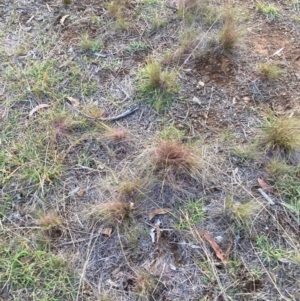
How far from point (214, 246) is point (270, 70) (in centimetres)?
95

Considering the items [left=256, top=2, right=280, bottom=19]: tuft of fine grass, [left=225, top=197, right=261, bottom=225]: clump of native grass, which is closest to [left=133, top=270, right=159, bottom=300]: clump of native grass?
[left=225, top=197, right=261, bottom=225]: clump of native grass

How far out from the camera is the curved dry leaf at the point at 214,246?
1.43m

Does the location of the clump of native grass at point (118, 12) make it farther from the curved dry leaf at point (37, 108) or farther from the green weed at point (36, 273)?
the green weed at point (36, 273)

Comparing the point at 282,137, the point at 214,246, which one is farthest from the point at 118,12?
the point at 214,246

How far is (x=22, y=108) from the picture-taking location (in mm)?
1881

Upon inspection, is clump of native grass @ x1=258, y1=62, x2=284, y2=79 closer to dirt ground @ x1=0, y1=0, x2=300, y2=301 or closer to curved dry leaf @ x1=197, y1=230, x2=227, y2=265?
dirt ground @ x1=0, y1=0, x2=300, y2=301

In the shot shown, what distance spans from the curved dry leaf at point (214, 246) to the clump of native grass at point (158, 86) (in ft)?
2.13

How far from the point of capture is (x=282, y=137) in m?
1.67

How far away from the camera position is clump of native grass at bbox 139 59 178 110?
188 centimetres

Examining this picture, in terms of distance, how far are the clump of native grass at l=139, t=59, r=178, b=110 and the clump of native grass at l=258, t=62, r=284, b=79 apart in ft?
1.40

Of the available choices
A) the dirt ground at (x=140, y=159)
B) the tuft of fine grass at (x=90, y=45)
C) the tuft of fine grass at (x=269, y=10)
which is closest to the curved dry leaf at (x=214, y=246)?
the dirt ground at (x=140, y=159)

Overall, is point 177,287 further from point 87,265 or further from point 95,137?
point 95,137

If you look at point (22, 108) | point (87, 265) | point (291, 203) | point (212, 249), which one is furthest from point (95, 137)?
point (291, 203)

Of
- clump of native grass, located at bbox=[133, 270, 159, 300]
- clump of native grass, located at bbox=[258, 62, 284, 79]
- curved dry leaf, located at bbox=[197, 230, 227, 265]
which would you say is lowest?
clump of native grass, located at bbox=[133, 270, 159, 300]
